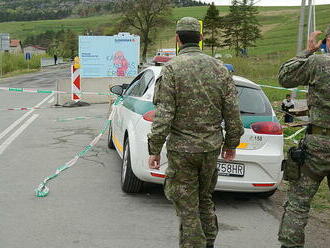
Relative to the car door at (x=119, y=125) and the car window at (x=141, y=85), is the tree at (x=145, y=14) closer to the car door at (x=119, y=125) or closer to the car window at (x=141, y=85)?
the car door at (x=119, y=125)

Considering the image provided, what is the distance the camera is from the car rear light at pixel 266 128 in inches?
218

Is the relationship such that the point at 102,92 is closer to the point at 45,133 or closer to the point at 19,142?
the point at 45,133

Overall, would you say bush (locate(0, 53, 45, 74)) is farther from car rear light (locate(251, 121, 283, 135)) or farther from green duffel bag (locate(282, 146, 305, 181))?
green duffel bag (locate(282, 146, 305, 181))

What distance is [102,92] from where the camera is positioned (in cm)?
1655

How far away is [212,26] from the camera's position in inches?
3280

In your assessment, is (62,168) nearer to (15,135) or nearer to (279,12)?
(15,135)

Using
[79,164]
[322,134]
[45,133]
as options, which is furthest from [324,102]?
[45,133]

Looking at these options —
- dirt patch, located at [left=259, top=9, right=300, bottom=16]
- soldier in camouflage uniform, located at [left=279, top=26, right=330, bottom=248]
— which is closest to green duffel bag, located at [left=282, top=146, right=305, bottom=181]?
soldier in camouflage uniform, located at [left=279, top=26, right=330, bottom=248]

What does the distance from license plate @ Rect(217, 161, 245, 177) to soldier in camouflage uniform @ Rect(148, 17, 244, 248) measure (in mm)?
1654

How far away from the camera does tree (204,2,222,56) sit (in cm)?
8331

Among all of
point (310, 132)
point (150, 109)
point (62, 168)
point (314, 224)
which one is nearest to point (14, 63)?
point (62, 168)

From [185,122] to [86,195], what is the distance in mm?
2632

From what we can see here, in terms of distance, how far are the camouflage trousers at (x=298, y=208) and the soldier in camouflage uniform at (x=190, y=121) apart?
0.64 m

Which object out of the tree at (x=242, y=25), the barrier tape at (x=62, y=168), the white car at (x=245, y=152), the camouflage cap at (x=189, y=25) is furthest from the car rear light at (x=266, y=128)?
the tree at (x=242, y=25)
